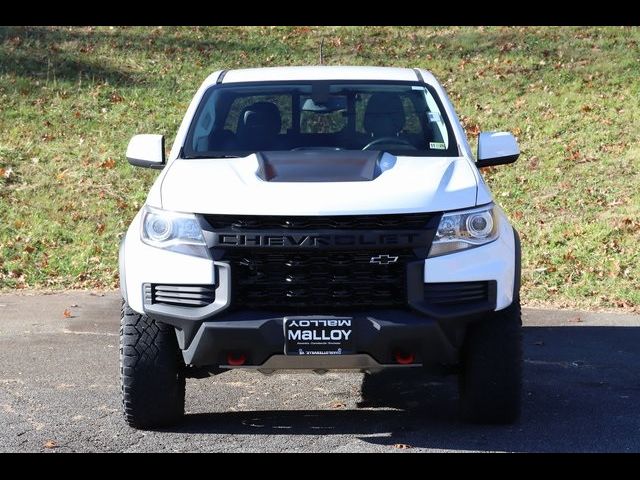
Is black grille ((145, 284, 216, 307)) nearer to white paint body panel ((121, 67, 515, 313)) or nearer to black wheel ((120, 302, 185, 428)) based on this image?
white paint body panel ((121, 67, 515, 313))

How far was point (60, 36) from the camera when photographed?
67.5 feet

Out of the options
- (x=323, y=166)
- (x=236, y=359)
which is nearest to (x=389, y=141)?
(x=323, y=166)

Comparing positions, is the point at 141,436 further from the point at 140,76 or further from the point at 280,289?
the point at 140,76

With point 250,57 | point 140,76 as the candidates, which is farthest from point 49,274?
point 250,57

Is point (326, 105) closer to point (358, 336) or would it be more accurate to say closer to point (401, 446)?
point (358, 336)

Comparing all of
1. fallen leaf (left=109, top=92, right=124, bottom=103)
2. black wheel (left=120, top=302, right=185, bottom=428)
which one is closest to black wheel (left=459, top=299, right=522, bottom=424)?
black wheel (left=120, top=302, right=185, bottom=428)

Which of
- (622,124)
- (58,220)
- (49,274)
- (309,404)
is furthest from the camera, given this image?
(622,124)

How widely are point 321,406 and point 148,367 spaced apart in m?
1.25

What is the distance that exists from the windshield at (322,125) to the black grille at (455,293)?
1.18 meters

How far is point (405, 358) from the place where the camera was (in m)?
5.60

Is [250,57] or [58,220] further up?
[250,57]

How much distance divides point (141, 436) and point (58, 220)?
306 inches

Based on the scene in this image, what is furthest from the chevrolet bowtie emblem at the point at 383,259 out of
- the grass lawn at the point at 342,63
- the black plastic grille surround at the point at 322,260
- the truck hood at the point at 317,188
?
the grass lawn at the point at 342,63

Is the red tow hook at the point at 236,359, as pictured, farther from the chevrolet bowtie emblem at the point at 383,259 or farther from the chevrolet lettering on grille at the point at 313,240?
the chevrolet bowtie emblem at the point at 383,259
